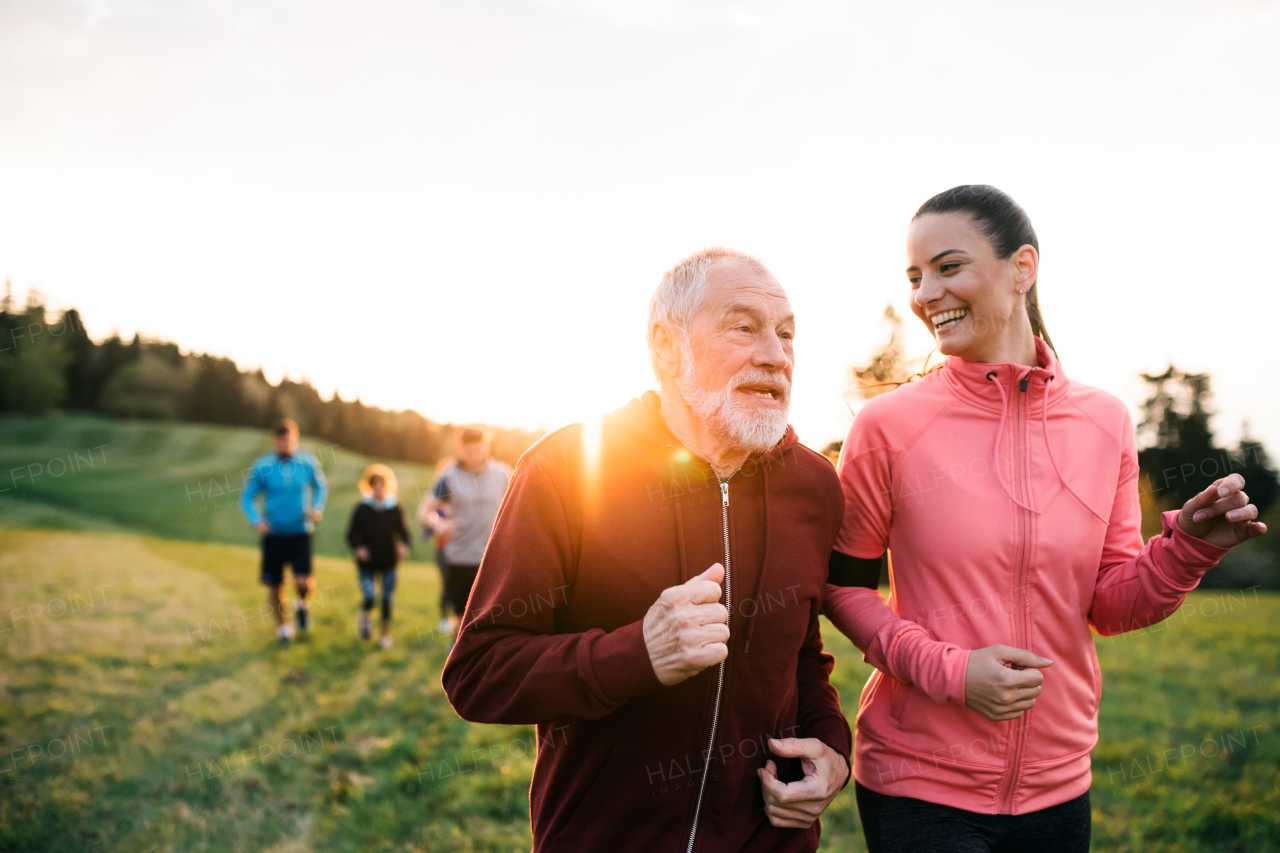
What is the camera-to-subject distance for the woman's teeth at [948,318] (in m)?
2.42

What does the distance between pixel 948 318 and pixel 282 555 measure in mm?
9611

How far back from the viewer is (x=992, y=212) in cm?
240

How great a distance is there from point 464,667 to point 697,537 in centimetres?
79

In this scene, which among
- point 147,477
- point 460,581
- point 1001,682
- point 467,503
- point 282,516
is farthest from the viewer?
point 147,477

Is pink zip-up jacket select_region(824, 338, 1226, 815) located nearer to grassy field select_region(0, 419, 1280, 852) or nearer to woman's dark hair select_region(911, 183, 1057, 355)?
woman's dark hair select_region(911, 183, 1057, 355)

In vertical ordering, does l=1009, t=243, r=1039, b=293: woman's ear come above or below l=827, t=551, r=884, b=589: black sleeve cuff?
above

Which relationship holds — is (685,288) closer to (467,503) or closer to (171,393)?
(467,503)

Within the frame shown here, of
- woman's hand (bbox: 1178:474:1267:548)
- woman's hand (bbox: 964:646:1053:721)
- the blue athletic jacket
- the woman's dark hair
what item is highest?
the woman's dark hair

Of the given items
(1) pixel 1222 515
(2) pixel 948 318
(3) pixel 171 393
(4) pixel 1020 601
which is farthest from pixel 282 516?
(3) pixel 171 393

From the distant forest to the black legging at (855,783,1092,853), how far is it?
55.8 meters

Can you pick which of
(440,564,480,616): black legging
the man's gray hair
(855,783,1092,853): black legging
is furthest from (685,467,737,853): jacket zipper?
(440,564,480,616): black legging

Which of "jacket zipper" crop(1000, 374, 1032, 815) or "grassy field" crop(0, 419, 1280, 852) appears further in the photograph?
"grassy field" crop(0, 419, 1280, 852)

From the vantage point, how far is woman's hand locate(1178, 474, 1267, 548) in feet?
6.81

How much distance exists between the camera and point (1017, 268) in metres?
2.46
